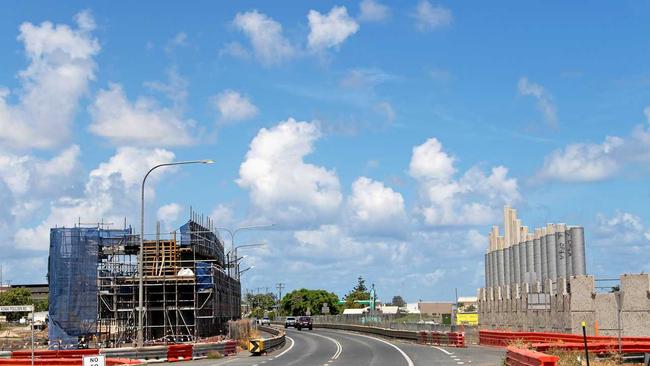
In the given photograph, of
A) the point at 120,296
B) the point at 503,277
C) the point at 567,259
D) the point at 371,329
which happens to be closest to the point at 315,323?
the point at 371,329

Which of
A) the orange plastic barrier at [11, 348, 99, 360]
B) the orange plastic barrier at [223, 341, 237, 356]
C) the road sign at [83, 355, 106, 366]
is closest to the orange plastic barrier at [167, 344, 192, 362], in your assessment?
the orange plastic barrier at [11, 348, 99, 360]

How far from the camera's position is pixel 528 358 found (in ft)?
76.3

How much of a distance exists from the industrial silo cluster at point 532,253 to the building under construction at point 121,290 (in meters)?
23.3

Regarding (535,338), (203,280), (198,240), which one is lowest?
(535,338)

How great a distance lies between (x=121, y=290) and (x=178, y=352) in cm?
2302

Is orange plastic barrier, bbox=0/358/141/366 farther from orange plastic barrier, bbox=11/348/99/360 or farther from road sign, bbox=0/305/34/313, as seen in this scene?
road sign, bbox=0/305/34/313

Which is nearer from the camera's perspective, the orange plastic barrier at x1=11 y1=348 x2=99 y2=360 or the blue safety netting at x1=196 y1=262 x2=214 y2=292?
the orange plastic barrier at x1=11 y1=348 x2=99 y2=360

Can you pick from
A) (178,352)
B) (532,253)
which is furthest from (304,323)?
(178,352)

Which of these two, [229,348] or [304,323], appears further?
[304,323]

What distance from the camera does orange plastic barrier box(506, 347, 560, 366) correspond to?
20.8m

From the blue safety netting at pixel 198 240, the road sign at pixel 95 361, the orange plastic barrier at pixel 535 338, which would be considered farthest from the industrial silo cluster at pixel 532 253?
the road sign at pixel 95 361

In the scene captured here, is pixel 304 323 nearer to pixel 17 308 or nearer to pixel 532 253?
pixel 532 253

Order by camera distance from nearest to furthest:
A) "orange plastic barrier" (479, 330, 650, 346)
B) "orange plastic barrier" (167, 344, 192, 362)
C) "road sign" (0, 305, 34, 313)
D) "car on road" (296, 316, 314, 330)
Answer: "road sign" (0, 305, 34, 313), "orange plastic barrier" (479, 330, 650, 346), "orange plastic barrier" (167, 344, 192, 362), "car on road" (296, 316, 314, 330)

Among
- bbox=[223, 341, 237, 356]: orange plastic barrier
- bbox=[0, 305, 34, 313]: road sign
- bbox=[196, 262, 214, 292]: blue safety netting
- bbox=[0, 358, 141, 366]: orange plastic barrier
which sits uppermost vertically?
bbox=[196, 262, 214, 292]: blue safety netting
